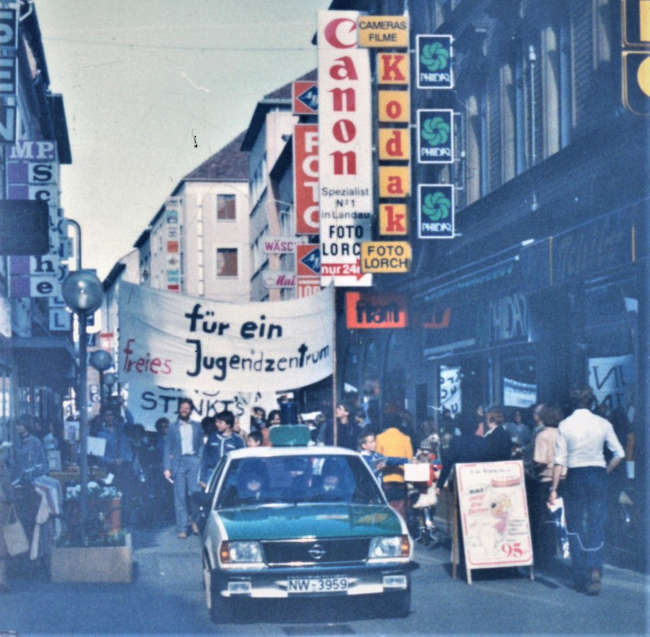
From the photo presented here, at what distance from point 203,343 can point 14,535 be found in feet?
14.1

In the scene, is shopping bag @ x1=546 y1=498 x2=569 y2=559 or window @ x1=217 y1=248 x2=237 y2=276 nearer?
shopping bag @ x1=546 y1=498 x2=569 y2=559

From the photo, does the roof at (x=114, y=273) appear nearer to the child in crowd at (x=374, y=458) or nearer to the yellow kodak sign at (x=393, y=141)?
the yellow kodak sign at (x=393, y=141)

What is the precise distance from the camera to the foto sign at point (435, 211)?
24.2 metres

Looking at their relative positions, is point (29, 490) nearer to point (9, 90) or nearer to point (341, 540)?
point (341, 540)

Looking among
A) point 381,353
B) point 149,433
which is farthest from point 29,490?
point 381,353

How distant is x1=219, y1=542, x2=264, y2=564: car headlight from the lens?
432 inches

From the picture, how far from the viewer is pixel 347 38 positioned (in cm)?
2520

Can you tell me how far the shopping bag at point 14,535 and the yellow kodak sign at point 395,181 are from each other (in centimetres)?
1282

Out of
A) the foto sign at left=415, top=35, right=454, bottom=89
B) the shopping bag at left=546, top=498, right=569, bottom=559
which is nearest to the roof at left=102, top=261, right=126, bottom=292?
the foto sign at left=415, top=35, right=454, bottom=89

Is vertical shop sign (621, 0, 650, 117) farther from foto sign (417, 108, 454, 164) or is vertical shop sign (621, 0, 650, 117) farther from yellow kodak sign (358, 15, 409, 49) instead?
yellow kodak sign (358, 15, 409, 49)

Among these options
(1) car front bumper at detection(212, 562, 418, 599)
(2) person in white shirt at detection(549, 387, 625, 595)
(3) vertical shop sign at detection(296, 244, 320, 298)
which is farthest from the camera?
(3) vertical shop sign at detection(296, 244, 320, 298)

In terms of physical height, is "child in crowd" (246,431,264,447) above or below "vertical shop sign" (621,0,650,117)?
below

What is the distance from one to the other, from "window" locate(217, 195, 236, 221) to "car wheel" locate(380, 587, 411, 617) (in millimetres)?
64451

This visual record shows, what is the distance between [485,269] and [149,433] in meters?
5.94
